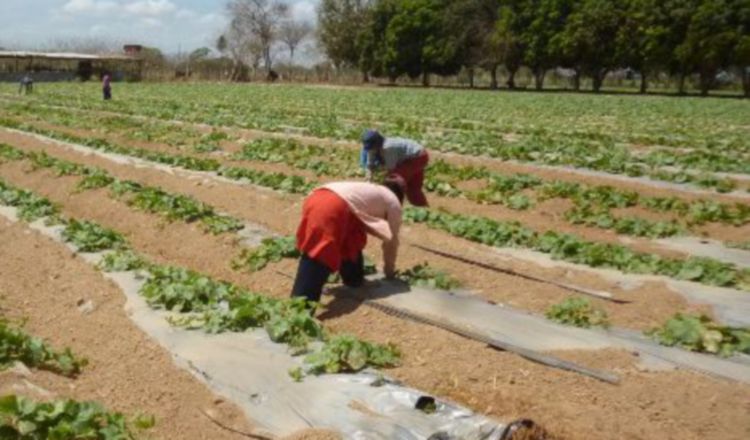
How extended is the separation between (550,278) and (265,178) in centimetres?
672

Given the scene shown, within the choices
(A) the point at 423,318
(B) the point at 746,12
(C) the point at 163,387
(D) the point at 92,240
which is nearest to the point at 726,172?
(A) the point at 423,318

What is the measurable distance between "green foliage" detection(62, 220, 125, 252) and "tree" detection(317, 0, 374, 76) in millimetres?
64234

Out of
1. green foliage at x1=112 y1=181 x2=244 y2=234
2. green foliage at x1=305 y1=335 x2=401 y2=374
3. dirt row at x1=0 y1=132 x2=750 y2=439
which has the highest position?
green foliage at x1=112 y1=181 x2=244 y2=234

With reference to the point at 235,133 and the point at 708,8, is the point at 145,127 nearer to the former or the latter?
the point at 235,133

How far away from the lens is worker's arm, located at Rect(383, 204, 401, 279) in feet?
22.4

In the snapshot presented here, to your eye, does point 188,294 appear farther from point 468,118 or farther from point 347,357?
point 468,118

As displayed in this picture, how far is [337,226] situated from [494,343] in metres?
1.65

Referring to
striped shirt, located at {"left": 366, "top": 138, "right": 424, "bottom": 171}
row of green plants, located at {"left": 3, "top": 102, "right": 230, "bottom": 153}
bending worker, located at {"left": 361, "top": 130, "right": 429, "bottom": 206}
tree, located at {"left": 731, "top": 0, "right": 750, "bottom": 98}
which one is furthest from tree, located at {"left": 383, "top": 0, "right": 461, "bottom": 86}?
striped shirt, located at {"left": 366, "top": 138, "right": 424, "bottom": 171}

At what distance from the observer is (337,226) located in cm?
643

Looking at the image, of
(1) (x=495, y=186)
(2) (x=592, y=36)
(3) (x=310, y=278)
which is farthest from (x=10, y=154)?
(2) (x=592, y=36)

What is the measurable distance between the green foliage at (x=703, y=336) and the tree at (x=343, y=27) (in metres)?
67.7

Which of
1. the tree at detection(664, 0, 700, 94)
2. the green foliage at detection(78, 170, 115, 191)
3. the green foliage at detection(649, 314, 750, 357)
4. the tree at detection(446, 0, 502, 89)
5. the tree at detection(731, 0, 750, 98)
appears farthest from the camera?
Answer: the tree at detection(446, 0, 502, 89)

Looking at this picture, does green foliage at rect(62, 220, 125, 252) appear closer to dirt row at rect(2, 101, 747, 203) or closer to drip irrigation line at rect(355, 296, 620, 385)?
drip irrigation line at rect(355, 296, 620, 385)

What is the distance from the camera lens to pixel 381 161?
330 inches
